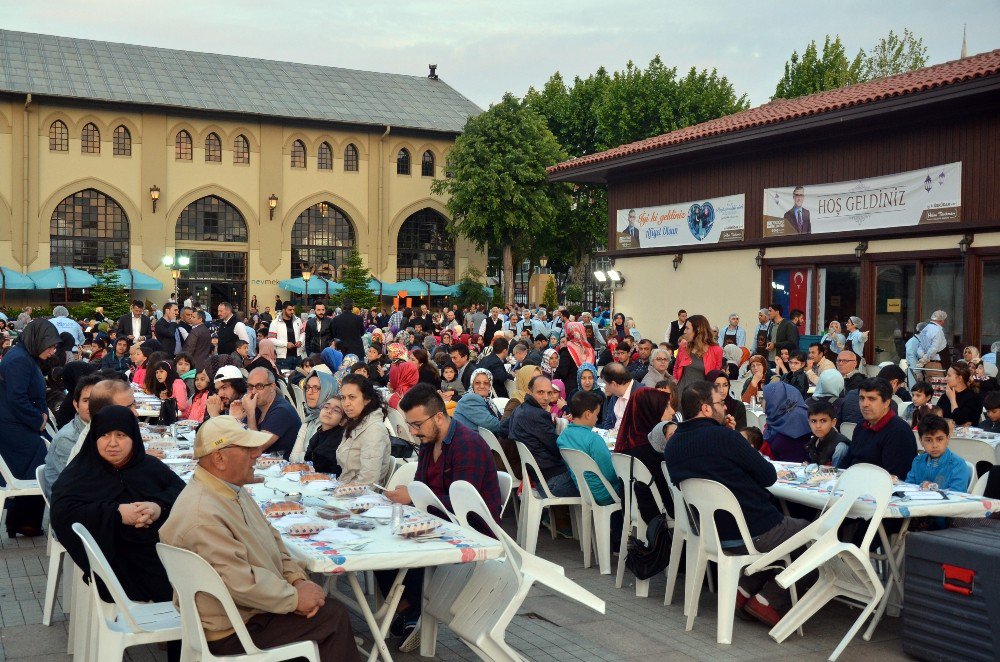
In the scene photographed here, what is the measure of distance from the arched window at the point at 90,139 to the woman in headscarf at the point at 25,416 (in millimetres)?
31655

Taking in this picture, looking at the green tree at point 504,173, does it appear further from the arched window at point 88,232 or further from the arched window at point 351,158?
the arched window at point 88,232

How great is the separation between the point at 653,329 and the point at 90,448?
19.5 meters

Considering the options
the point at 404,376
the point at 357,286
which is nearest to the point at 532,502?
the point at 404,376

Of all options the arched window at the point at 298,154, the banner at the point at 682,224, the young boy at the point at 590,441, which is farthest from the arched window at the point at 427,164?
the young boy at the point at 590,441

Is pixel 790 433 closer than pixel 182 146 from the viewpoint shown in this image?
Yes

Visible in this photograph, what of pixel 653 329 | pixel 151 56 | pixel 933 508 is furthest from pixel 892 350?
pixel 151 56

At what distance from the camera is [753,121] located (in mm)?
19219

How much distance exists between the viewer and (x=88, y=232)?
37.5m

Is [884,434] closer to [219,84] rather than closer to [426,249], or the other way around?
[426,249]

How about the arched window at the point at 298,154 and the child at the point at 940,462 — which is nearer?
the child at the point at 940,462

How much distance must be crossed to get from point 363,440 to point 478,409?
2181mm

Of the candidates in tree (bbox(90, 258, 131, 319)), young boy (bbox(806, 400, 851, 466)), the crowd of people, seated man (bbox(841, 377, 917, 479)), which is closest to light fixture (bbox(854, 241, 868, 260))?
the crowd of people

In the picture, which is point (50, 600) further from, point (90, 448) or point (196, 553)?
point (196, 553)

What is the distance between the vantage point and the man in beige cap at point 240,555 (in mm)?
4004
